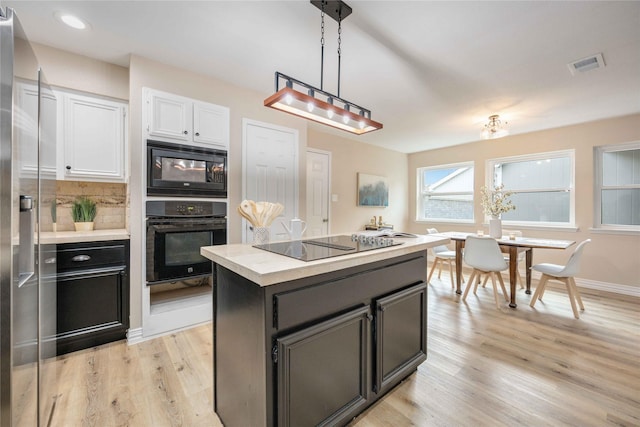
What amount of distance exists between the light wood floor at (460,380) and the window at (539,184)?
208 centimetres

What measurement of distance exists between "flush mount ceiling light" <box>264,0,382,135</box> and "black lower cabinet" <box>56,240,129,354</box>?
1.90 m

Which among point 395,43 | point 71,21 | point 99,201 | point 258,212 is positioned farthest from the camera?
point 99,201

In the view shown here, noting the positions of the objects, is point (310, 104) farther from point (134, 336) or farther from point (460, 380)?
point (134, 336)

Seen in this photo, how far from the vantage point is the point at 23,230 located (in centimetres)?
109

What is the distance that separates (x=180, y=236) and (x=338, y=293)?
1.83 m

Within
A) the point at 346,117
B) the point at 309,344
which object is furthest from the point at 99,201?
the point at 309,344

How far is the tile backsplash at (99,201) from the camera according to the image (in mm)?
2518

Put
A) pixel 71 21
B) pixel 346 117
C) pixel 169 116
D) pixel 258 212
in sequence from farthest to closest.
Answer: pixel 169 116, pixel 71 21, pixel 346 117, pixel 258 212

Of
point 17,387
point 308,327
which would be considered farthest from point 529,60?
point 17,387

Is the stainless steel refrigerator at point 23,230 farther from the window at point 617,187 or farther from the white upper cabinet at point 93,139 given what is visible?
the window at point 617,187

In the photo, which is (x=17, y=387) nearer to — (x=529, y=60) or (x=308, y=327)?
→ (x=308, y=327)

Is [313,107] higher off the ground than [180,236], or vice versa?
[313,107]

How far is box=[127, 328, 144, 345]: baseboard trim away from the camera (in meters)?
2.29

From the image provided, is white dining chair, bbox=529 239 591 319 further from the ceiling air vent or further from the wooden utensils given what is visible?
the wooden utensils
